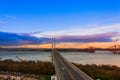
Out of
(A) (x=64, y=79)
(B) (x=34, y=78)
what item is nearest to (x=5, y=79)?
(B) (x=34, y=78)

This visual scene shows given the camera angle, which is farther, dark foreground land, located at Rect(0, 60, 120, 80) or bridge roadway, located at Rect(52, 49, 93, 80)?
dark foreground land, located at Rect(0, 60, 120, 80)

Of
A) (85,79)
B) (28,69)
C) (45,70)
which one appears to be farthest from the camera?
(28,69)

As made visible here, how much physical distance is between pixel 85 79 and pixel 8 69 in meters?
25.5

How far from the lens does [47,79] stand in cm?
3781

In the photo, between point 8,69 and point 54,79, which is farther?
point 8,69

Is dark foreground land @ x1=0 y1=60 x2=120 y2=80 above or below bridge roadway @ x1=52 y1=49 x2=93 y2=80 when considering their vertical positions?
below

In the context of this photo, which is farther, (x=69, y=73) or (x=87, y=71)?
(x=87, y=71)

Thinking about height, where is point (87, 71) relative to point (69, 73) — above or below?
below

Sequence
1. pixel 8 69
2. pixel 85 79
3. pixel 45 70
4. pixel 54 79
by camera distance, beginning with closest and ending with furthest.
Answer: pixel 85 79, pixel 54 79, pixel 45 70, pixel 8 69

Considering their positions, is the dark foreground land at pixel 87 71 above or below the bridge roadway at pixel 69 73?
below

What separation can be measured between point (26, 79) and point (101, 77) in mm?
9298

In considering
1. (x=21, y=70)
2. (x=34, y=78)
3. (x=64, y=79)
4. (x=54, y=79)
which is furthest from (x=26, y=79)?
(x=21, y=70)

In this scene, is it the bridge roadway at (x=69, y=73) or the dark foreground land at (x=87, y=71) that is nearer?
the bridge roadway at (x=69, y=73)

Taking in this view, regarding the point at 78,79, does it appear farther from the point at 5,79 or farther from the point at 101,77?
the point at 5,79
